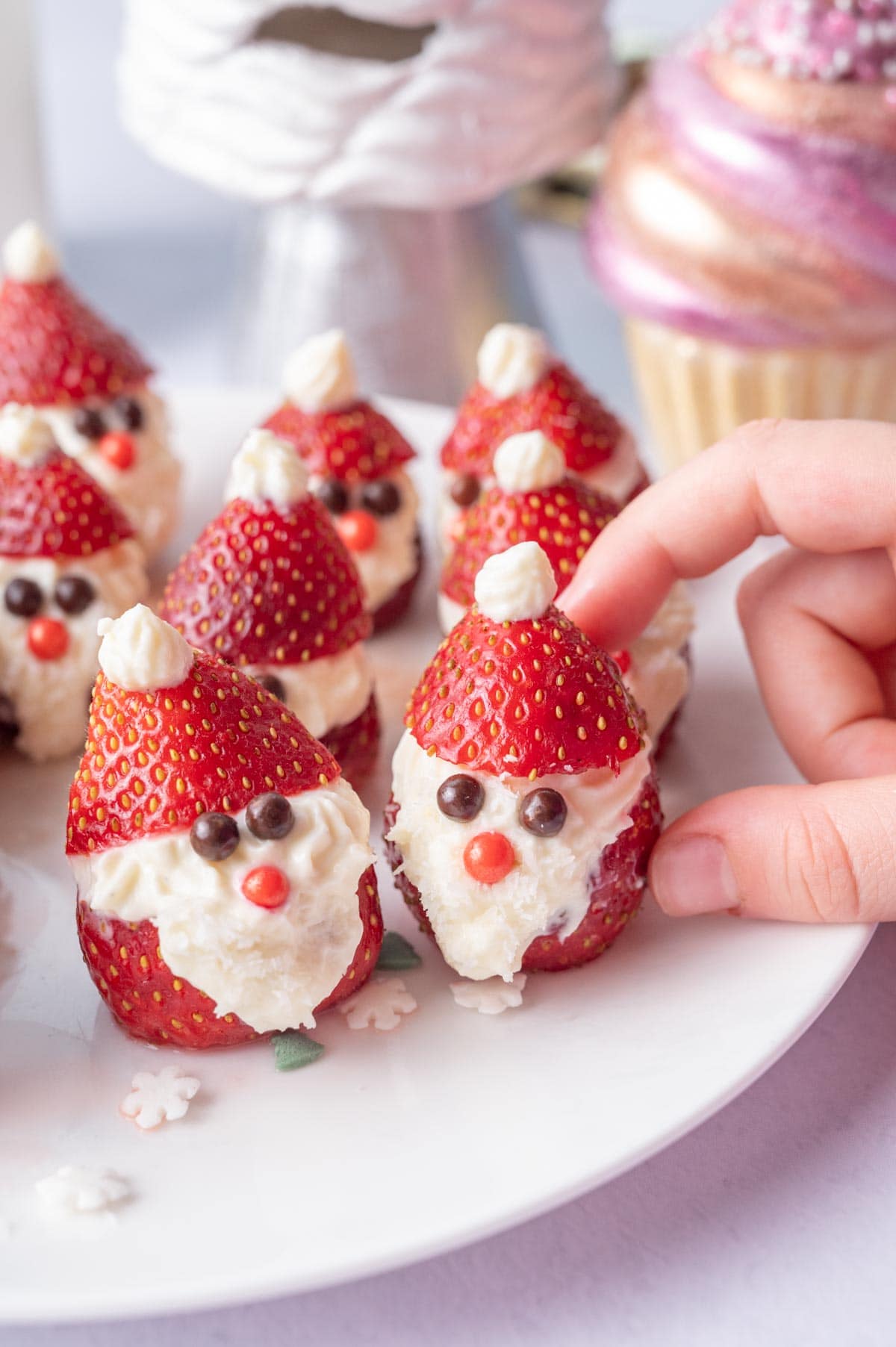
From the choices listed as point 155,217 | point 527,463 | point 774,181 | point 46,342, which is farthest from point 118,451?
point 155,217

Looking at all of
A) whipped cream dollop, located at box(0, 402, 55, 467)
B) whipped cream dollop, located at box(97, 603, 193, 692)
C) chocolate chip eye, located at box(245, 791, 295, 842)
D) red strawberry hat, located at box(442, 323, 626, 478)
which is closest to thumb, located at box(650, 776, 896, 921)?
chocolate chip eye, located at box(245, 791, 295, 842)

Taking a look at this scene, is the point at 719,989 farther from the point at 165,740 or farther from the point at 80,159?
the point at 80,159

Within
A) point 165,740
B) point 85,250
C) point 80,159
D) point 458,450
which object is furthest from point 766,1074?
point 80,159

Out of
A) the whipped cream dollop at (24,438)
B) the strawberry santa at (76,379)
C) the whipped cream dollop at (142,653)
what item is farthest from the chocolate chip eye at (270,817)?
the strawberry santa at (76,379)

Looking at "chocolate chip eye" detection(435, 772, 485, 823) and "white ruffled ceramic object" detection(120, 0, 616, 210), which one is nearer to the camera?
"chocolate chip eye" detection(435, 772, 485, 823)

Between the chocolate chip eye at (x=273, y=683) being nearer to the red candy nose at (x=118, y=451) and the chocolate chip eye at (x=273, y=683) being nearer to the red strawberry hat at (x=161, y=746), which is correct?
the red strawberry hat at (x=161, y=746)

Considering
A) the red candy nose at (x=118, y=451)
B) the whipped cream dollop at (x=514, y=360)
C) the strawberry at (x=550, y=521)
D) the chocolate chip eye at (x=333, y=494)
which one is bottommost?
the chocolate chip eye at (x=333, y=494)

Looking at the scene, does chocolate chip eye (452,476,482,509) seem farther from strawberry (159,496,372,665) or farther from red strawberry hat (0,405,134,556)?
red strawberry hat (0,405,134,556)
